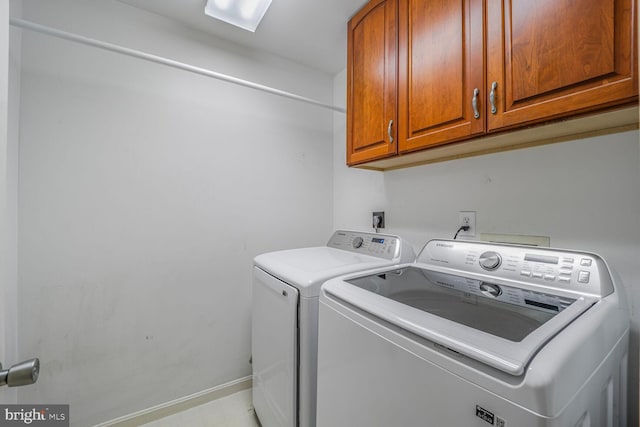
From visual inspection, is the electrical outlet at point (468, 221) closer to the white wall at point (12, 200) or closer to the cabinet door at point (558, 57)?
the cabinet door at point (558, 57)

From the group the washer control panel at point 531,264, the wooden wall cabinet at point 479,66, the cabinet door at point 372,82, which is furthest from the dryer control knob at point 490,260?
the cabinet door at point 372,82

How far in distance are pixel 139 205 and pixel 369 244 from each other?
4.55 feet

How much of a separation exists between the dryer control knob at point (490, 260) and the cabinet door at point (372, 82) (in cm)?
63

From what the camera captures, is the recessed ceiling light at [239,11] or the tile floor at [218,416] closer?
the recessed ceiling light at [239,11]

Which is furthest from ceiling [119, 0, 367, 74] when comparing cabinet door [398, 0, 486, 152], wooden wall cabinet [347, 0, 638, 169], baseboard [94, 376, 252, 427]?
A: baseboard [94, 376, 252, 427]

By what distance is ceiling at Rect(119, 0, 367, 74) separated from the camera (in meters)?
1.48

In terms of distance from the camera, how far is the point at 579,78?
75 centimetres

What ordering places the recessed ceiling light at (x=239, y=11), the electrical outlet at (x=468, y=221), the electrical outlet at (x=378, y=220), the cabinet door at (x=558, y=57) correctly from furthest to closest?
the electrical outlet at (x=378, y=220)
the recessed ceiling light at (x=239, y=11)
the electrical outlet at (x=468, y=221)
the cabinet door at (x=558, y=57)

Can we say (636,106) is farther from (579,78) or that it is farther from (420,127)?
(420,127)

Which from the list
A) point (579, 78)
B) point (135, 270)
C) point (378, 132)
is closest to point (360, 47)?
point (378, 132)

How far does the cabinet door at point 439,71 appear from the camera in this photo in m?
0.98

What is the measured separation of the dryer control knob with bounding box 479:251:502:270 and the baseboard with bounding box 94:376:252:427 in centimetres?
172

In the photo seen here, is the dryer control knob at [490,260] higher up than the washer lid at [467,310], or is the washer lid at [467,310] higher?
the dryer control knob at [490,260]

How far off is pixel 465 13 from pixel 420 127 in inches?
17.2
